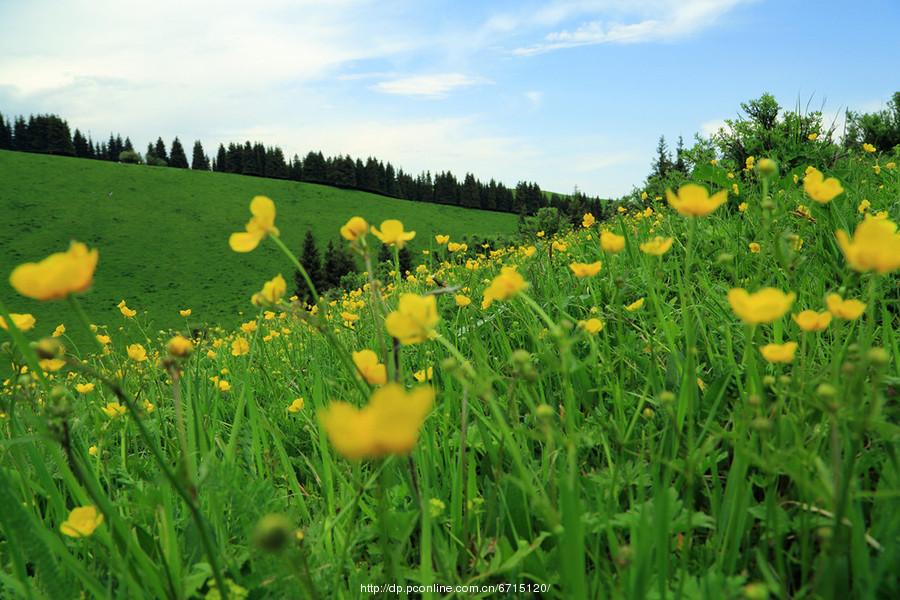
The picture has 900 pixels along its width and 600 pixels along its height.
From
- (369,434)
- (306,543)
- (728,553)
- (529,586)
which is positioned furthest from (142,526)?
(728,553)

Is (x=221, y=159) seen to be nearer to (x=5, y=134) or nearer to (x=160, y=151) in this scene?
(x=160, y=151)

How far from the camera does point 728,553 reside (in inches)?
41.7

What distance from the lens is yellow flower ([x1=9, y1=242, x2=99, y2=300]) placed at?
0.81m

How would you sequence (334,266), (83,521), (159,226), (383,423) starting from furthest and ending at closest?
(159,226) → (334,266) → (83,521) → (383,423)

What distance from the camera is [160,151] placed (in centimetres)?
8656

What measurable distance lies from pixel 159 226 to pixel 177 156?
38300 mm

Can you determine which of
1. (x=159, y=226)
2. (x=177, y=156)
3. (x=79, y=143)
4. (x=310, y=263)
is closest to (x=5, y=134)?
(x=79, y=143)

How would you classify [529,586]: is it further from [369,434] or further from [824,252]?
[824,252]

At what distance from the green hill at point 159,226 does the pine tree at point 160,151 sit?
24078mm

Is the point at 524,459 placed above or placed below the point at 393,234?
below

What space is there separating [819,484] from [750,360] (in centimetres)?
27

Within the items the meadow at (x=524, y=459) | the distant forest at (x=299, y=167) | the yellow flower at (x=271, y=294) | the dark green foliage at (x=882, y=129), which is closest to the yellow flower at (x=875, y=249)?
the meadow at (x=524, y=459)

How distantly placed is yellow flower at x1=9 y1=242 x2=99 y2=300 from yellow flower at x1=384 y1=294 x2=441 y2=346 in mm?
461

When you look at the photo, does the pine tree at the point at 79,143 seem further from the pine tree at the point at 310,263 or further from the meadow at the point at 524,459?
the meadow at the point at 524,459
